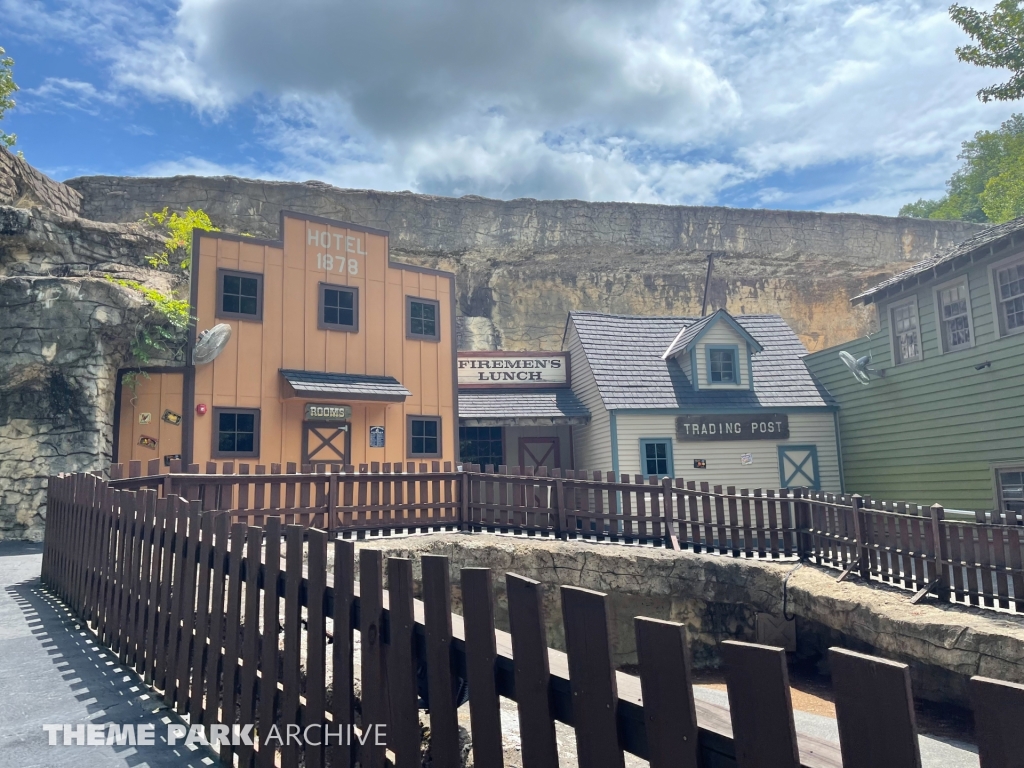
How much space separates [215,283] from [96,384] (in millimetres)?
3247

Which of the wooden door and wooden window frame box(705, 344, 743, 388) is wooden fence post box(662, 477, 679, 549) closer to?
wooden window frame box(705, 344, 743, 388)

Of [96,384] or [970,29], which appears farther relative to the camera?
[970,29]

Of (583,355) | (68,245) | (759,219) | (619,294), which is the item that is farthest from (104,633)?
(759,219)

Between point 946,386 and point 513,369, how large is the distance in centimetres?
1120

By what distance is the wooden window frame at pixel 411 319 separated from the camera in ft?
57.7

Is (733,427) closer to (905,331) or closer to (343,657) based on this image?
(905,331)

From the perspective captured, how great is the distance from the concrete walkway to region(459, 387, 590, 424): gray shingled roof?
1287 centimetres

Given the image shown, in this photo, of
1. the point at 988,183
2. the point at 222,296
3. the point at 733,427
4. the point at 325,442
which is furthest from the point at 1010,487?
the point at 988,183

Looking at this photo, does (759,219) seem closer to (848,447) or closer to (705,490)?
(848,447)

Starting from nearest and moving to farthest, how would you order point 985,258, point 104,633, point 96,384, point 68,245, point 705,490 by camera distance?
point 104,633, point 705,490, point 96,384, point 985,258, point 68,245

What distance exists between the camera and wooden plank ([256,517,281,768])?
122 inches

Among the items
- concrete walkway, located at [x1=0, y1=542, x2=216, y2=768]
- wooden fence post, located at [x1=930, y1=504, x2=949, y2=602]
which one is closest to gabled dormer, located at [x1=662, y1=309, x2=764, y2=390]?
wooden fence post, located at [x1=930, y1=504, x2=949, y2=602]

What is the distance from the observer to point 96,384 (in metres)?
13.5

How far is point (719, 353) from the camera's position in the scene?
19.8 meters
